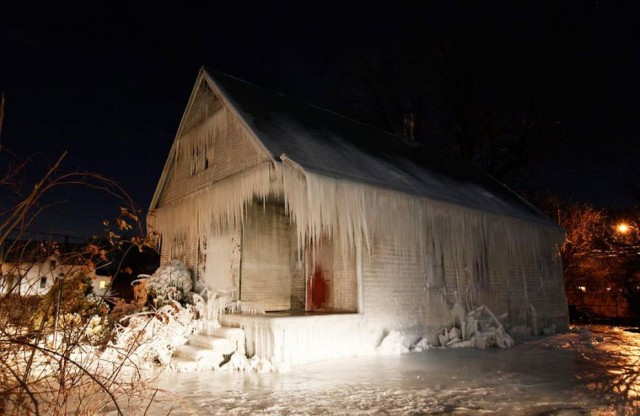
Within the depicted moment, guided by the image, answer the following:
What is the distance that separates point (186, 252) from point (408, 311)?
6070mm

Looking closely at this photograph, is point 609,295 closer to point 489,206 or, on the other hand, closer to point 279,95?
point 489,206

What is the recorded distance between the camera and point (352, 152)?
35.1 ft

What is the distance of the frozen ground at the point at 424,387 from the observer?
15.5 feet

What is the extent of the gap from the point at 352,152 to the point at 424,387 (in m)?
6.12

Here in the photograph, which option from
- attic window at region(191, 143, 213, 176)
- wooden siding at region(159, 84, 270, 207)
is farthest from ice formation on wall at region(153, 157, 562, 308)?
attic window at region(191, 143, 213, 176)

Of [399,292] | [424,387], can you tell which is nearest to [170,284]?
[399,292]

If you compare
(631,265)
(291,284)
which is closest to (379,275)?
(291,284)

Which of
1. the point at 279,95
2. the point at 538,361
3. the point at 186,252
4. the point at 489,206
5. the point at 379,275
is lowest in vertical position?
the point at 538,361

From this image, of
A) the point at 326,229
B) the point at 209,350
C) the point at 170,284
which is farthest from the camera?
the point at 170,284

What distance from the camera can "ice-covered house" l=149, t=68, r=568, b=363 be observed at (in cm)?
818

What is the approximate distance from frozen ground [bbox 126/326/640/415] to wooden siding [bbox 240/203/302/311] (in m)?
3.42

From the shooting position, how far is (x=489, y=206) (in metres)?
12.0

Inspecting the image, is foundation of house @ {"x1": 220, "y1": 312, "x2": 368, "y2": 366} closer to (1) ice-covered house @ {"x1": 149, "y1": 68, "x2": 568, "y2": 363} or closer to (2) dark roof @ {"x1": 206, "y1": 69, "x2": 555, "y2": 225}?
(1) ice-covered house @ {"x1": 149, "y1": 68, "x2": 568, "y2": 363}

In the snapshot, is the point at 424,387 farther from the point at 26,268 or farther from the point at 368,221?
the point at 26,268
